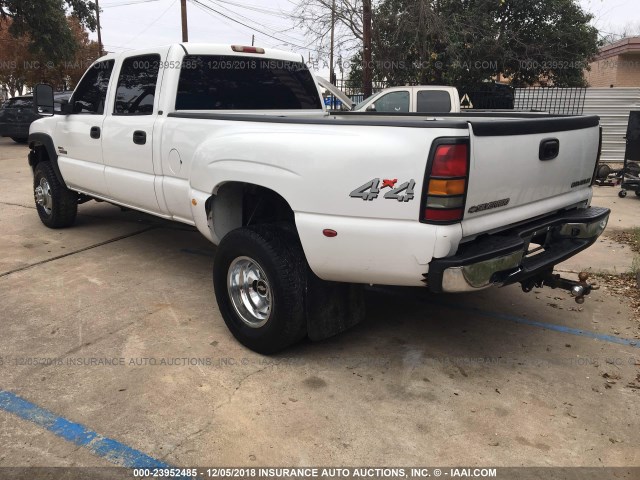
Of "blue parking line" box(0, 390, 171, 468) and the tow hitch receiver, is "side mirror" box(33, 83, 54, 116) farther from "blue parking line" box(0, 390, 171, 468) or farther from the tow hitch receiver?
the tow hitch receiver

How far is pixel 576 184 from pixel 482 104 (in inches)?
518

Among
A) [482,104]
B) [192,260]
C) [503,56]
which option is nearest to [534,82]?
[503,56]

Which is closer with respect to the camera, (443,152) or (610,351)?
(443,152)

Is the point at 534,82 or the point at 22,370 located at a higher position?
the point at 534,82

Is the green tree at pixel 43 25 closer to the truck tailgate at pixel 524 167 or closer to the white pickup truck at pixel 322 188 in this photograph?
the white pickup truck at pixel 322 188

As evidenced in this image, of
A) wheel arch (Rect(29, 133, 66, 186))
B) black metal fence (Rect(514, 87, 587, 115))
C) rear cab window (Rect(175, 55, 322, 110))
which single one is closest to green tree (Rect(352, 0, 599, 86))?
black metal fence (Rect(514, 87, 587, 115))

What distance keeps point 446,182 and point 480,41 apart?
17678 millimetres

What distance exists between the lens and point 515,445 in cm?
272

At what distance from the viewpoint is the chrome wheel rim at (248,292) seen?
11.9 feet

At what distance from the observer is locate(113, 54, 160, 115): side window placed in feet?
14.9

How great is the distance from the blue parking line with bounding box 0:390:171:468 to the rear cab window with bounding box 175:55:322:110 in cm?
243

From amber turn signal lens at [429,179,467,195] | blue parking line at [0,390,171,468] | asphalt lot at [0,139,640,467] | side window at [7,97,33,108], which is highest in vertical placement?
side window at [7,97,33,108]

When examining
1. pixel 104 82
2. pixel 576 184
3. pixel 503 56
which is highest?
pixel 503 56

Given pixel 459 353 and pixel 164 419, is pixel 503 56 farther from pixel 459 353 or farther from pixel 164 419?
pixel 164 419
